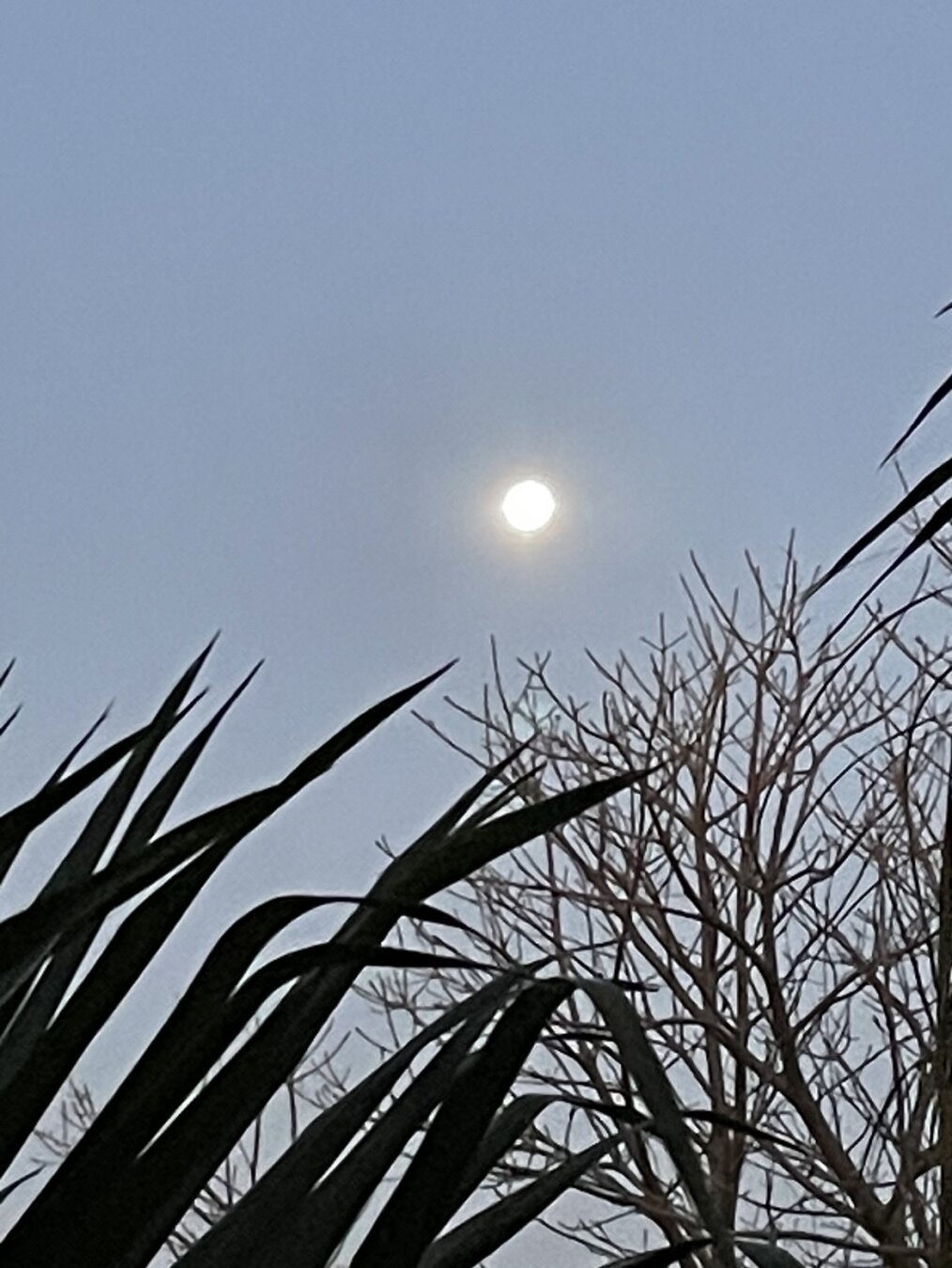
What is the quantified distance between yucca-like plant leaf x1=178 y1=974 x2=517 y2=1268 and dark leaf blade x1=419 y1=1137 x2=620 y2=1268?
1.5 inches

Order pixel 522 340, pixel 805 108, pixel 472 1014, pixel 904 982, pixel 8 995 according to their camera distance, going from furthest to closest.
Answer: pixel 522 340 → pixel 805 108 → pixel 904 982 → pixel 8 995 → pixel 472 1014

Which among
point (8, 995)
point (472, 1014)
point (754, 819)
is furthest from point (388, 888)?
point (754, 819)

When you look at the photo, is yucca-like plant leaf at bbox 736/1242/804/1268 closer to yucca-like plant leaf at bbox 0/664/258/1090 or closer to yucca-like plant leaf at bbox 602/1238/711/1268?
yucca-like plant leaf at bbox 602/1238/711/1268

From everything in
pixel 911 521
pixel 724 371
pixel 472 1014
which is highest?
pixel 724 371

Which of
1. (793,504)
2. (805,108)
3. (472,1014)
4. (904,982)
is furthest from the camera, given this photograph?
(805,108)

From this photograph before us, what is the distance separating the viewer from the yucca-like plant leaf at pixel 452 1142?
30 cm

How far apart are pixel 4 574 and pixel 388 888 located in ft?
17.7

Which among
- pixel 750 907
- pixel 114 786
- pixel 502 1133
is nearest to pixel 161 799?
pixel 114 786

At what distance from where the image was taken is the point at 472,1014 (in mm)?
312

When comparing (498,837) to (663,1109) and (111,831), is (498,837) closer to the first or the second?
(663,1109)

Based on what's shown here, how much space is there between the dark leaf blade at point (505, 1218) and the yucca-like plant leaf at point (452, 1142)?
4 cm

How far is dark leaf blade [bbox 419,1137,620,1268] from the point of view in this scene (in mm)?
345

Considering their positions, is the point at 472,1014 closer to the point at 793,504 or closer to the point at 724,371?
the point at 793,504

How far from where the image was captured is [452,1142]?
31cm
